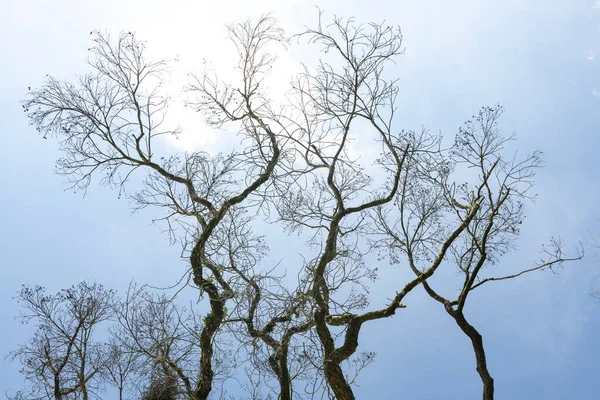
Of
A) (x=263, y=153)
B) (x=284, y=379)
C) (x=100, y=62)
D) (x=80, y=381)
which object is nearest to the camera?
(x=263, y=153)

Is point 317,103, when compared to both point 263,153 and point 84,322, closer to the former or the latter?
point 263,153

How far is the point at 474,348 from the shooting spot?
825 centimetres

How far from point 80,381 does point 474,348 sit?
23.5ft

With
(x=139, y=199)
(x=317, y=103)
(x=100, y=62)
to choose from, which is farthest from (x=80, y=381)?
(x=317, y=103)

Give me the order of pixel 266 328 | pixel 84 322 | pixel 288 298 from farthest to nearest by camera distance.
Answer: pixel 84 322 → pixel 266 328 → pixel 288 298

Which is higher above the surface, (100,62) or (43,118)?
(100,62)

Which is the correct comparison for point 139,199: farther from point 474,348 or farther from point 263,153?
point 474,348

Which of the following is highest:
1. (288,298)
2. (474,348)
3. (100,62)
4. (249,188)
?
(100,62)

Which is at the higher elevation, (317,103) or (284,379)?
(317,103)

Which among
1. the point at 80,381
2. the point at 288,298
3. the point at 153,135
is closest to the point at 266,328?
the point at 288,298

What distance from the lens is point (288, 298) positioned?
373cm

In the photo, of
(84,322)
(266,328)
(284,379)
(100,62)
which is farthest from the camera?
(84,322)

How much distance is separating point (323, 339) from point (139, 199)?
393 centimetres

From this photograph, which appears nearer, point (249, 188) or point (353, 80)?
point (353, 80)
